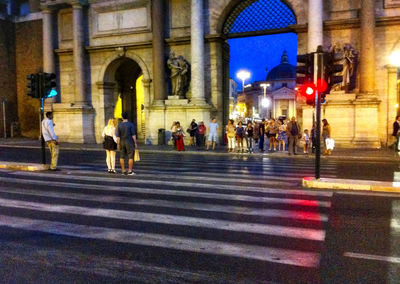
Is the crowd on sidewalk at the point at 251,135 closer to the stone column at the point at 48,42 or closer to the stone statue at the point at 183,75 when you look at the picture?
the stone statue at the point at 183,75

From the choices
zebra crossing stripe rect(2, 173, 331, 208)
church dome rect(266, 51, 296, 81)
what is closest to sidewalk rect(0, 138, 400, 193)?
zebra crossing stripe rect(2, 173, 331, 208)

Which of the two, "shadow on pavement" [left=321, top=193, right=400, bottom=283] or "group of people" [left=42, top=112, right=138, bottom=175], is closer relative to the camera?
"shadow on pavement" [left=321, top=193, right=400, bottom=283]

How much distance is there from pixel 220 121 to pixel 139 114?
354 inches

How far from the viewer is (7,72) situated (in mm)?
30672

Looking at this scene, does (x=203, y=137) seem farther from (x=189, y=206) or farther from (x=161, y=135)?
(x=189, y=206)

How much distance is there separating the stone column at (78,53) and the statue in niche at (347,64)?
15391 mm

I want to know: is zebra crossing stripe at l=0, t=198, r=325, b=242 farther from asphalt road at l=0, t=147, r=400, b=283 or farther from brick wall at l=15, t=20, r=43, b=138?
brick wall at l=15, t=20, r=43, b=138

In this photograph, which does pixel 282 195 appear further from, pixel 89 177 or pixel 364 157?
pixel 364 157

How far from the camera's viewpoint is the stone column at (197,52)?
22094 millimetres

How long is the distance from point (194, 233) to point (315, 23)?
1713 cm

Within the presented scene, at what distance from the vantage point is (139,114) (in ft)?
100

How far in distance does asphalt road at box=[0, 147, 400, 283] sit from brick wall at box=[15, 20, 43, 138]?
2264cm

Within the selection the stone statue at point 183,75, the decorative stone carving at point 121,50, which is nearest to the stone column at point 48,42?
the decorative stone carving at point 121,50

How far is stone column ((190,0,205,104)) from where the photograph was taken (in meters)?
22.1
